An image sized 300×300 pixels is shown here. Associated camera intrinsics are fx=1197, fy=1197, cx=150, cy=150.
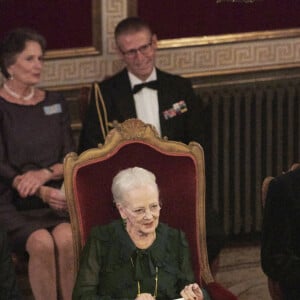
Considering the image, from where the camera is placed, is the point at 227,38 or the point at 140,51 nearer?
the point at 140,51

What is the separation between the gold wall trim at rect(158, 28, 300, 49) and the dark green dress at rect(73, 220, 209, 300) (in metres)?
2.24

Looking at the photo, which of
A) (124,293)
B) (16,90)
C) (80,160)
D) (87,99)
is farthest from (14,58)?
(124,293)

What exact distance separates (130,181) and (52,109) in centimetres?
140

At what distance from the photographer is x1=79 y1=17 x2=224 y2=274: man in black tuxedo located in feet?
19.7

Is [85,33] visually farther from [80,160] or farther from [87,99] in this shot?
[80,160]

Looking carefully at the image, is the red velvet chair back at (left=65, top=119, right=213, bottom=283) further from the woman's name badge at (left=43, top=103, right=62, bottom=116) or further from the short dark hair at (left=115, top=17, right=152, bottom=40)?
the short dark hair at (left=115, top=17, right=152, bottom=40)

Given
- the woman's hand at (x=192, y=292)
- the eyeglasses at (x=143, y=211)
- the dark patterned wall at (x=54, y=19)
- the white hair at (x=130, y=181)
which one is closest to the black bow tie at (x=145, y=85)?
the dark patterned wall at (x=54, y=19)

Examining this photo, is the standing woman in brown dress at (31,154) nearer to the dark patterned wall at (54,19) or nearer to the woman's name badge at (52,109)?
the woman's name badge at (52,109)

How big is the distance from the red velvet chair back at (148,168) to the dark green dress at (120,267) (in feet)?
0.82

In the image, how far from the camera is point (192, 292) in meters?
4.57

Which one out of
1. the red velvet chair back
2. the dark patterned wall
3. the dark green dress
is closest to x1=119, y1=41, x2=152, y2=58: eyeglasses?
the dark patterned wall

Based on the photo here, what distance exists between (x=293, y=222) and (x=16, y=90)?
66.2 inches

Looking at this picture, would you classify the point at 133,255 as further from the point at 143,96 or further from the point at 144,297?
the point at 143,96

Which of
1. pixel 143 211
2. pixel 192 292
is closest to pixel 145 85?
pixel 143 211
